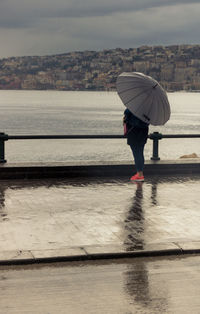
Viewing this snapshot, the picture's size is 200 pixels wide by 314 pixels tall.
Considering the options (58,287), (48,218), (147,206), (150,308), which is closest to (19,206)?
(48,218)

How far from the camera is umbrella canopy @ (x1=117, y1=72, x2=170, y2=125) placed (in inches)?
437

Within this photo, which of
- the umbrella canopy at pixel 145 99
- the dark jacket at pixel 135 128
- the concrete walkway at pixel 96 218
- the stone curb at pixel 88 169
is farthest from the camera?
the stone curb at pixel 88 169

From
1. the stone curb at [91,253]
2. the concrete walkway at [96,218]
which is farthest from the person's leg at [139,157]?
the stone curb at [91,253]

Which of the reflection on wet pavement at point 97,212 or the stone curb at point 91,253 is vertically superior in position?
the stone curb at point 91,253

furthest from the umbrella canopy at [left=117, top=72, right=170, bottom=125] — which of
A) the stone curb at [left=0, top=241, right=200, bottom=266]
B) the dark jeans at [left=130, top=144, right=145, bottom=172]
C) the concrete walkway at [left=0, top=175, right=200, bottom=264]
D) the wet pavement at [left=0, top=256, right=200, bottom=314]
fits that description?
the wet pavement at [left=0, top=256, right=200, bottom=314]

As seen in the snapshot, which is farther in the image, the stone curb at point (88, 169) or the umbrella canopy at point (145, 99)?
the stone curb at point (88, 169)

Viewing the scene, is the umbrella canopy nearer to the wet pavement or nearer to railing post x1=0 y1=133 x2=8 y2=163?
railing post x1=0 y1=133 x2=8 y2=163

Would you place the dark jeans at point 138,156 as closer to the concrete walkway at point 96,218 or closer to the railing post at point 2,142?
the concrete walkway at point 96,218

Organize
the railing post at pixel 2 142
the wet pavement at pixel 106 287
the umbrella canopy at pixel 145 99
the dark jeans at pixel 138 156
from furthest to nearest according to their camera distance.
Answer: the railing post at pixel 2 142 < the dark jeans at pixel 138 156 < the umbrella canopy at pixel 145 99 < the wet pavement at pixel 106 287

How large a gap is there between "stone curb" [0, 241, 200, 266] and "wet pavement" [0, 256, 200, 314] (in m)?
0.11

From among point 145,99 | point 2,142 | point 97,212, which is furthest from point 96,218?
point 2,142

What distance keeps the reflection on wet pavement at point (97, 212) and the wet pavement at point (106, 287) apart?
67 centimetres

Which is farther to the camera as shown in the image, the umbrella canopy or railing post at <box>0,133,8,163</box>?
railing post at <box>0,133,8,163</box>

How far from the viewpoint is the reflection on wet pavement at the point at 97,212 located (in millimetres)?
7109
